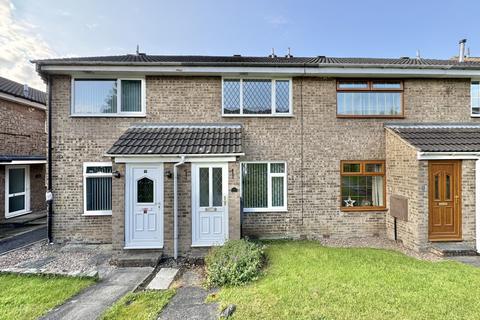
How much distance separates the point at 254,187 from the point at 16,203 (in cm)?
1155

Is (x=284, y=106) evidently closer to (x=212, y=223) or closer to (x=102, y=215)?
(x=212, y=223)

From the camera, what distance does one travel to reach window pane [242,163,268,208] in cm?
791

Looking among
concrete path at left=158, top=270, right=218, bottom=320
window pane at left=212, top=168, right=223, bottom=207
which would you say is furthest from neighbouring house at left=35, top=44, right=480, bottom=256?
concrete path at left=158, top=270, right=218, bottom=320

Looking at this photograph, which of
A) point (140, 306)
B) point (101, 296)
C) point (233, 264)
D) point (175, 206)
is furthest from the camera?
point (175, 206)

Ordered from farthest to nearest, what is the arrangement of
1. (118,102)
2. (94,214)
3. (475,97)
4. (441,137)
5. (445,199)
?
(475,97) < (118,102) < (94,214) < (441,137) < (445,199)

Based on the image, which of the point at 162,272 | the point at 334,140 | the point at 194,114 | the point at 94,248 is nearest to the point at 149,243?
the point at 162,272

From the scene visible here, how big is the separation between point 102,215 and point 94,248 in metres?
1.01

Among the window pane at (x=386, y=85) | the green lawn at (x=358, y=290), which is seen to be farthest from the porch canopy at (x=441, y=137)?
the green lawn at (x=358, y=290)

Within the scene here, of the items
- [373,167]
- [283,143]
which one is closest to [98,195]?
[283,143]

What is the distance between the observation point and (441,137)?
7293mm

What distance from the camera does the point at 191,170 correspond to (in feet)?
21.7

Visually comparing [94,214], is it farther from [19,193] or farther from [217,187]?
[19,193]

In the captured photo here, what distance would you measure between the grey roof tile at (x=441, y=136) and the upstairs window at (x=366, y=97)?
0.71 metres

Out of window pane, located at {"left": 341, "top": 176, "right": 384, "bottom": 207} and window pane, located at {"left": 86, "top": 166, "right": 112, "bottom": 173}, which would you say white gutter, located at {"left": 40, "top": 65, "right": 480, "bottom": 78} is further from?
window pane, located at {"left": 341, "top": 176, "right": 384, "bottom": 207}
